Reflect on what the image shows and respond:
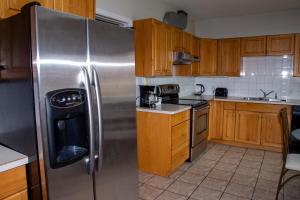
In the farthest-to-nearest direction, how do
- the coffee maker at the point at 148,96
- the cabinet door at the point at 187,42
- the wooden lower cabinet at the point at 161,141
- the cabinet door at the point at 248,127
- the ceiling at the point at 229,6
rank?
the cabinet door at the point at 248,127
the cabinet door at the point at 187,42
the ceiling at the point at 229,6
the coffee maker at the point at 148,96
the wooden lower cabinet at the point at 161,141

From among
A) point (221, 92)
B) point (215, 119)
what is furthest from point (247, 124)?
point (221, 92)

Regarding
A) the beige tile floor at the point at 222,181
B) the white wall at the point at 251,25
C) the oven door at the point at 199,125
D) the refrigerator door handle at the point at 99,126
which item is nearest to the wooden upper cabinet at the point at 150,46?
the oven door at the point at 199,125

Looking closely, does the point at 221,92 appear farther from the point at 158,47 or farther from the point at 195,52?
the point at 158,47

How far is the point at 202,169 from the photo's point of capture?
10.6ft

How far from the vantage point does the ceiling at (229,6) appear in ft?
12.2

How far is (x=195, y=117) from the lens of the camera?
135 inches

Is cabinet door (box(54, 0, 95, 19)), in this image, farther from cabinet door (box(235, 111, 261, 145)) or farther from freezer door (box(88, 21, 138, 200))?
cabinet door (box(235, 111, 261, 145))

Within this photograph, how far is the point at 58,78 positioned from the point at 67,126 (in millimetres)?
310

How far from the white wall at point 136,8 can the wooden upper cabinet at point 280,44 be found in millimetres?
1884

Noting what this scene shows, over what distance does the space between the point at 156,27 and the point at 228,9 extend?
1.87 m

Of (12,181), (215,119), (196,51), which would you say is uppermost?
(196,51)

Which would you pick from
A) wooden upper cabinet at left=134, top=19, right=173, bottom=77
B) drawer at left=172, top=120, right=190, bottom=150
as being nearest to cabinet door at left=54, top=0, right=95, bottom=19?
wooden upper cabinet at left=134, top=19, right=173, bottom=77

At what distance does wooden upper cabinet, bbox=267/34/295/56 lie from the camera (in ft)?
13.1

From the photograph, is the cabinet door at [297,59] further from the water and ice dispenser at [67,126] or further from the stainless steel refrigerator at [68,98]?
the water and ice dispenser at [67,126]
